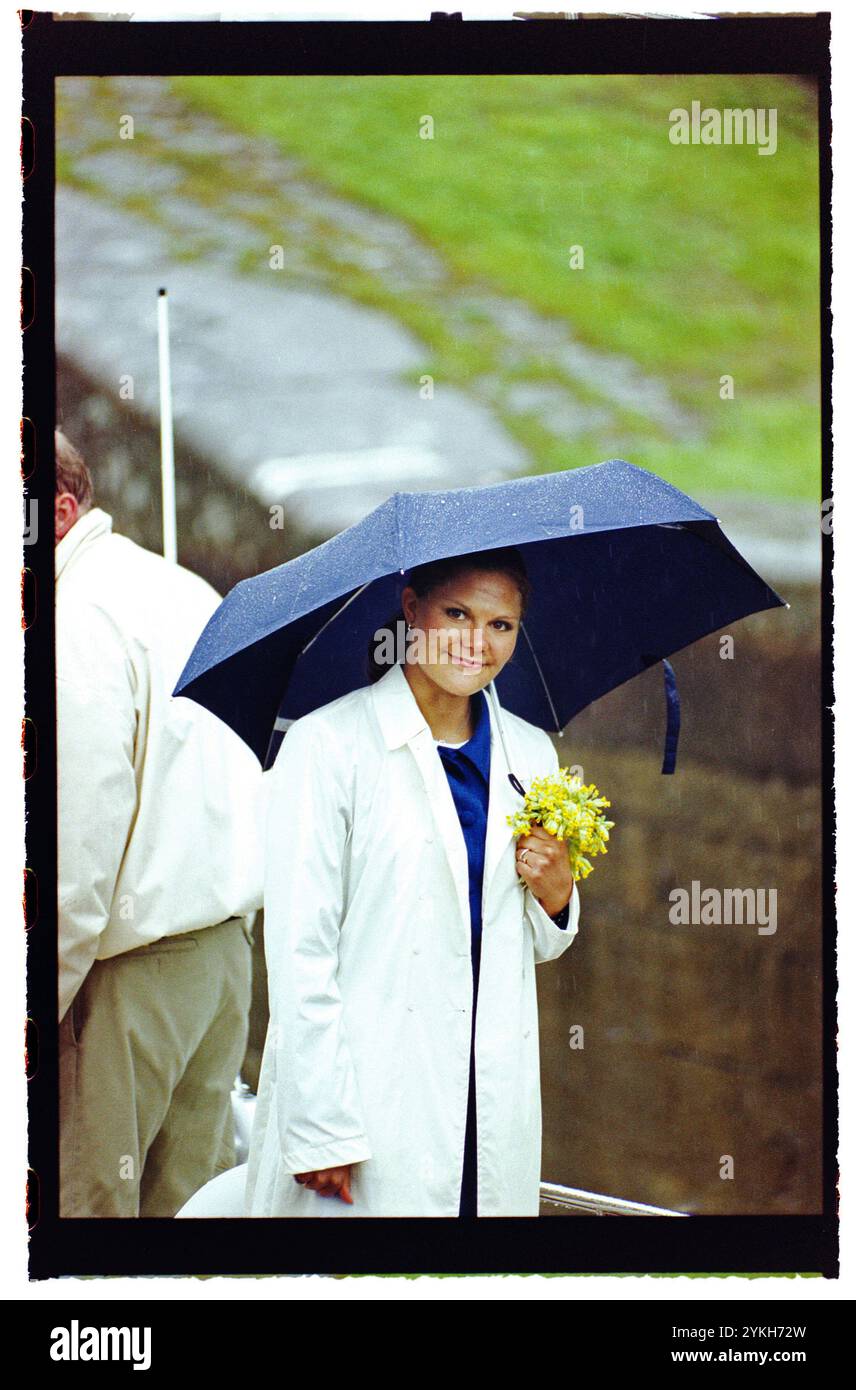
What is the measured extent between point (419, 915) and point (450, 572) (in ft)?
2.93

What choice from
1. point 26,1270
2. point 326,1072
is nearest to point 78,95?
point 326,1072

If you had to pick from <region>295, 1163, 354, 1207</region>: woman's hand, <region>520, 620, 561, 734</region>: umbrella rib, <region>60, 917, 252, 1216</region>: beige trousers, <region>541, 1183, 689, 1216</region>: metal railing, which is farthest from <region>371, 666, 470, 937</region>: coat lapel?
<region>541, 1183, 689, 1216</region>: metal railing

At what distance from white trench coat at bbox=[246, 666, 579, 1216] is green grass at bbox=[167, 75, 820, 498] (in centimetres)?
107

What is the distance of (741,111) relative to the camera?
5.35 m

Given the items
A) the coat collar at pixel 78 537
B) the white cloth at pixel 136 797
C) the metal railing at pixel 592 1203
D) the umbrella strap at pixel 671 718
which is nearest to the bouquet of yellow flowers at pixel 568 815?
the umbrella strap at pixel 671 718

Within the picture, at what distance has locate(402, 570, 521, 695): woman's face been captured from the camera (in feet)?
16.3

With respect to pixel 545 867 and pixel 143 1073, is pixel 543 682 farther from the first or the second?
pixel 143 1073

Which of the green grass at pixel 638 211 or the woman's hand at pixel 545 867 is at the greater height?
the green grass at pixel 638 211

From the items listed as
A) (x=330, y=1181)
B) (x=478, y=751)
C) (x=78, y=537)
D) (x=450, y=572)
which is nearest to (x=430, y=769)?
Result: (x=478, y=751)

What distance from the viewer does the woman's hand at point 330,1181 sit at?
4.88 metres

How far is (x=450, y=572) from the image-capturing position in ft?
16.3

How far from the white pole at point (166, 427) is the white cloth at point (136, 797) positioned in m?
0.24

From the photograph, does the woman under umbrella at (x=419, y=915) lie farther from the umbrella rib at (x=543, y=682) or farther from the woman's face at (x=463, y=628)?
the umbrella rib at (x=543, y=682)

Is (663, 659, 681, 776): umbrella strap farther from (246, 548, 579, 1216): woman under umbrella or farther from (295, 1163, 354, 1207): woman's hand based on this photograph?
(295, 1163, 354, 1207): woman's hand
